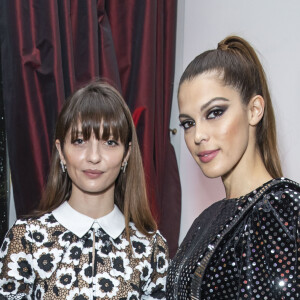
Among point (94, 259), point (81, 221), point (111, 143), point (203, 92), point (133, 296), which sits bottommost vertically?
point (133, 296)

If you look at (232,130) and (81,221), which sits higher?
(232,130)

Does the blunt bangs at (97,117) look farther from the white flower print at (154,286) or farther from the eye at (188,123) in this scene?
the white flower print at (154,286)

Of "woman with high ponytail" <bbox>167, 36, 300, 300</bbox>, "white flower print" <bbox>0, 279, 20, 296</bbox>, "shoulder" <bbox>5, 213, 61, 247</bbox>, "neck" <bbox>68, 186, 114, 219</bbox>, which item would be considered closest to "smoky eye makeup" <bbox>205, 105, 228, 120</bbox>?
"woman with high ponytail" <bbox>167, 36, 300, 300</bbox>

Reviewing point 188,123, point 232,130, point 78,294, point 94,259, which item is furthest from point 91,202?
point 232,130

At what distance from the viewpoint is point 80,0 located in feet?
6.03

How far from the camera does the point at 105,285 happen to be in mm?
1425

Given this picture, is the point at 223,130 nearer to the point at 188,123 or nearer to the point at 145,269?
the point at 188,123

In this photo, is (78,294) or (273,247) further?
(78,294)

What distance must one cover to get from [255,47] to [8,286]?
1226mm

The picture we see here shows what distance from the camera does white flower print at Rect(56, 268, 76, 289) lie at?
139 cm

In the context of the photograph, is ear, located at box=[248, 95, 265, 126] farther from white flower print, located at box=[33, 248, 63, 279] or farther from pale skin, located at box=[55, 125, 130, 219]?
white flower print, located at box=[33, 248, 63, 279]

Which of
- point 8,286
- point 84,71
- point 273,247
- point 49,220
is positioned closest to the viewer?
point 273,247

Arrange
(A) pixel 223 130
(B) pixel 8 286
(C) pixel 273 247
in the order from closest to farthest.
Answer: (C) pixel 273 247 < (A) pixel 223 130 < (B) pixel 8 286

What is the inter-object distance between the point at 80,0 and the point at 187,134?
2.99 ft
